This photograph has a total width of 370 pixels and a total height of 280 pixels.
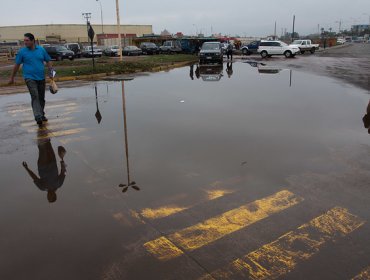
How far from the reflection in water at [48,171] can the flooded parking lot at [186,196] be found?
0.09ft

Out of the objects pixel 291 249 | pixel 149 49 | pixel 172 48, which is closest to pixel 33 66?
pixel 291 249

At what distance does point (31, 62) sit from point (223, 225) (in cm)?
637

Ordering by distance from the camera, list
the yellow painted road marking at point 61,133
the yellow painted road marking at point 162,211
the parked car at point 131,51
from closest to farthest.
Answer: the yellow painted road marking at point 162,211
the yellow painted road marking at point 61,133
the parked car at point 131,51

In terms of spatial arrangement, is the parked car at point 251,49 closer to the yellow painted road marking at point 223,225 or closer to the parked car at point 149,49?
the parked car at point 149,49

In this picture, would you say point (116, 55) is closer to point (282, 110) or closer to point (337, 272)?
point (282, 110)

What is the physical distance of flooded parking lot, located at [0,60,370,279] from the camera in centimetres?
348

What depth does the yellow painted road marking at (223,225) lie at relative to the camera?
3.73 m

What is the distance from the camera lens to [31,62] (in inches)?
325

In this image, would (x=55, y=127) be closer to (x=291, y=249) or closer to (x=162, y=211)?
(x=162, y=211)

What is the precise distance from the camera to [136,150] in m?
6.69

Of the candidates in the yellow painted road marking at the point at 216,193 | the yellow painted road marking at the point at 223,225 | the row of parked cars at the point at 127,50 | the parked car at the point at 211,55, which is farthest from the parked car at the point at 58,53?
the yellow painted road marking at the point at 223,225

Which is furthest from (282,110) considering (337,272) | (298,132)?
(337,272)

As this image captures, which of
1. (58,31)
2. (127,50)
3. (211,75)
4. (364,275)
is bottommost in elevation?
(364,275)

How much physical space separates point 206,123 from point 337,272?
18.8ft
